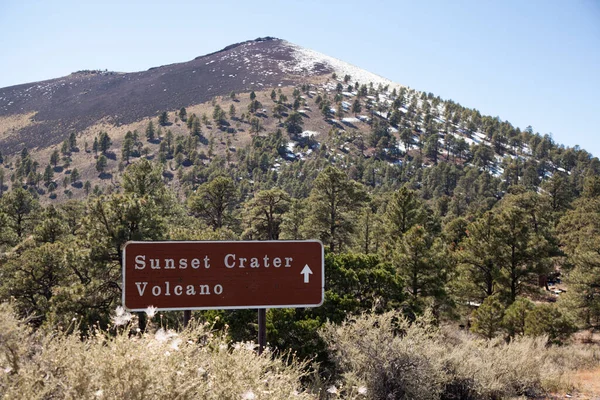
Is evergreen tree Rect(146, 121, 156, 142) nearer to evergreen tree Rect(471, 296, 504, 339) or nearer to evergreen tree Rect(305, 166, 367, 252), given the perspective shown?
evergreen tree Rect(305, 166, 367, 252)

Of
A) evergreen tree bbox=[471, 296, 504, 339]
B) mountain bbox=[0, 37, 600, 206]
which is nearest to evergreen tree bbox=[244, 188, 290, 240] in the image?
evergreen tree bbox=[471, 296, 504, 339]

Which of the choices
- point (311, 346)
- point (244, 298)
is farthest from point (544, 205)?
point (244, 298)

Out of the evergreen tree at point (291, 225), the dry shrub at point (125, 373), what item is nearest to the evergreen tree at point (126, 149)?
the evergreen tree at point (291, 225)

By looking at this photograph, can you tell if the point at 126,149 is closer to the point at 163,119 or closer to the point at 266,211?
the point at 163,119

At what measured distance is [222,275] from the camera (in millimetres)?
4789

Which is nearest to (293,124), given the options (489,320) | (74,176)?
(74,176)

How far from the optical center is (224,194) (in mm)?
38062

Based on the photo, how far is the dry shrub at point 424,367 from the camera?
6508mm

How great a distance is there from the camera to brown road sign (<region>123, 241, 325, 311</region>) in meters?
4.68

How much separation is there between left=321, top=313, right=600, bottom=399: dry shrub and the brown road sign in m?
1.88

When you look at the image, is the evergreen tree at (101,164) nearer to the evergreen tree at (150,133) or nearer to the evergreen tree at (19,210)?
the evergreen tree at (150,133)

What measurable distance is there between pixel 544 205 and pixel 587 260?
3329 centimetres

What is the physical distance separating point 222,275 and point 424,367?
3708mm

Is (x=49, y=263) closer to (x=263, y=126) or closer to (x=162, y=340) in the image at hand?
(x=162, y=340)
